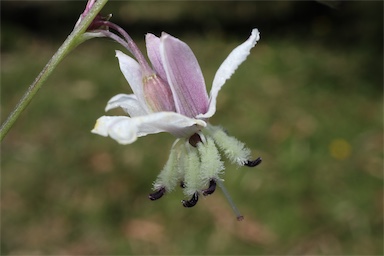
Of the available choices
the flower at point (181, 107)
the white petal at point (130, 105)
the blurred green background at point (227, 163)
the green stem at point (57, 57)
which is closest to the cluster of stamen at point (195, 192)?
the flower at point (181, 107)

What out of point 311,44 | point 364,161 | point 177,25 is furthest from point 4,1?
point 364,161

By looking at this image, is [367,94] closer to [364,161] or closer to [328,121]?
[328,121]

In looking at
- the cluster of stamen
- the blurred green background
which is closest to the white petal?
the cluster of stamen

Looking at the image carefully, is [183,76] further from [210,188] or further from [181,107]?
[210,188]

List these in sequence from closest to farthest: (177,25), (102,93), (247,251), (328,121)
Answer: (247,251)
(328,121)
(102,93)
(177,25)

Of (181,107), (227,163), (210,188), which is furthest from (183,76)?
(227,163)

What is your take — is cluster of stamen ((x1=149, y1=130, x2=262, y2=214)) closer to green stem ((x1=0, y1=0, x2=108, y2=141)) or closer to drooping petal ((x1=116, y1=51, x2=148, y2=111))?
drooping petal ((x1=116, y1=51, x2=148, y2=111))

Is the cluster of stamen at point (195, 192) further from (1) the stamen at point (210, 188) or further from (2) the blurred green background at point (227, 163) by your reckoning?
(2) the blurred green background at point (227, 163)
